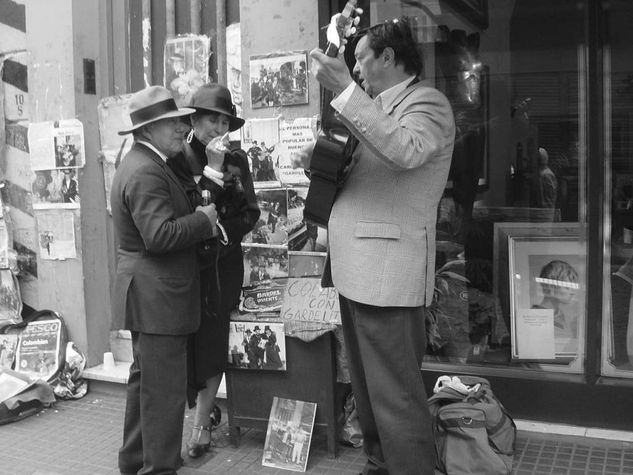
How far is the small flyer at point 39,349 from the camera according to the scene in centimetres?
500

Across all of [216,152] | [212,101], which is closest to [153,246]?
[216,152]

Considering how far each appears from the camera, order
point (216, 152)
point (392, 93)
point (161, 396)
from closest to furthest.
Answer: point (392, 93) < point (161, 396) < point (216, 152)

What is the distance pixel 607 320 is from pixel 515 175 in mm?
1009

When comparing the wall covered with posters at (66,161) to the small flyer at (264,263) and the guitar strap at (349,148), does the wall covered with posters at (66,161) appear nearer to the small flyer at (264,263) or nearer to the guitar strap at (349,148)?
the small flyer at (264,263)

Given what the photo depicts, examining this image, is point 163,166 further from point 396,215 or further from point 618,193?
point 618,193

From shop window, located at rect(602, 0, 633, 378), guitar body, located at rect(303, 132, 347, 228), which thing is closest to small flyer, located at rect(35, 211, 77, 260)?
guitar body, located at rect(303, 132, 347, 228)

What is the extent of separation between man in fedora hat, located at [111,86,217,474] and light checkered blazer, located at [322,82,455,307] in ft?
2.67

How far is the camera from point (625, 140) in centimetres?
408

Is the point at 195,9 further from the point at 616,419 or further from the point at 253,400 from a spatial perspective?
the point at 616,419

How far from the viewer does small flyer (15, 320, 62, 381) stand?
16.4ft

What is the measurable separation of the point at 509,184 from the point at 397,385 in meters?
2.03

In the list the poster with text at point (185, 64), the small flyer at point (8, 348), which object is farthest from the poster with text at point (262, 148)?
the small flyer at point (8, 348)

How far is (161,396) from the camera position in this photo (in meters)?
3.36

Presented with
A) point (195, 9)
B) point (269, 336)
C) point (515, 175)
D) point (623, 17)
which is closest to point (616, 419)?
point (515, 175)
